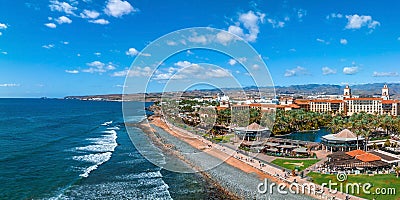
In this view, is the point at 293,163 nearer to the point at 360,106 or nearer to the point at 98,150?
the point at 98,150

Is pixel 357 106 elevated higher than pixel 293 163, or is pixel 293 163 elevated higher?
pixel 357 106

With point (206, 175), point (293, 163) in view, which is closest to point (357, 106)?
point (293, 163)

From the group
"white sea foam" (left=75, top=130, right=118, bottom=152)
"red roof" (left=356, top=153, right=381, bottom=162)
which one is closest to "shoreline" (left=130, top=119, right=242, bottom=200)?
"white sea foam" (left=75, top=130, right=118, bottom=152)

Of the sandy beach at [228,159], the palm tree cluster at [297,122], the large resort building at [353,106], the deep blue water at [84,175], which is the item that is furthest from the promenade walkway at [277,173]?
the large resort building at [353,106]

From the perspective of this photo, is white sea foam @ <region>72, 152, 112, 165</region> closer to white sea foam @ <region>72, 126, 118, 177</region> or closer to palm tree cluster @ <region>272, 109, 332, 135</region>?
white sea foam @ <region>72, 126, 118, 177</region>

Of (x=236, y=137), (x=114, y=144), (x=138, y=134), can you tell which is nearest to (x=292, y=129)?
(x=236, y=137)

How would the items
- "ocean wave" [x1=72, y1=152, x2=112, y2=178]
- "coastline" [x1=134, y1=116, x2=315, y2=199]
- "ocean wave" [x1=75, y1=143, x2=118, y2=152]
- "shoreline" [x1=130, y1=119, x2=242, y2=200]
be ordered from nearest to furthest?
"coastline" [x1=134, y1=116, x2=315, y2=199]
"shoreline" [x1=130, y1=119, x2=242, y2=200]
"ocean wave" [x1=72, y1=152, x2=112, y2=178]
"ocean wave" [x1=75, y1=143, x2=118, y2=152]

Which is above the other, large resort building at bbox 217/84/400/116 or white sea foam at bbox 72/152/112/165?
large resort building at bbox 217/84/400/116

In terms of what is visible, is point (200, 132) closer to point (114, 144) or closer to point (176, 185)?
point (114, 144)
